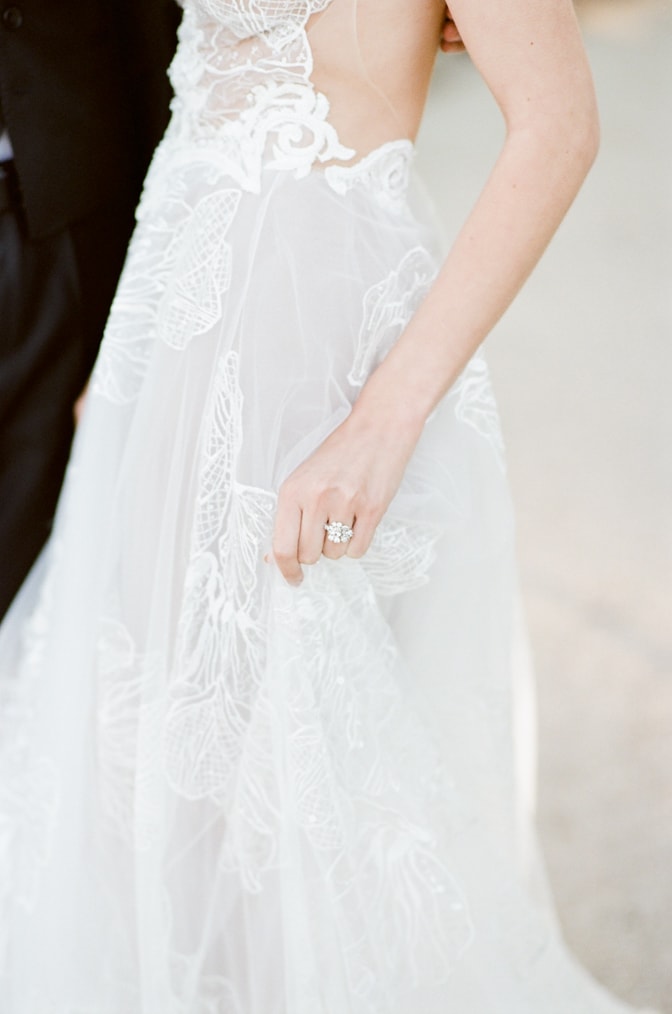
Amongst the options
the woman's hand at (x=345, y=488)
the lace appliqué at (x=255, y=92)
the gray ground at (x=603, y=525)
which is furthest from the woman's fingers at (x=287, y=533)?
the gray ground at (x=603, y=525)

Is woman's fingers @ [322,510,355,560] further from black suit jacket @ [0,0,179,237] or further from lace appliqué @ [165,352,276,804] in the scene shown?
black suit jacket @ [0,0,179,237]

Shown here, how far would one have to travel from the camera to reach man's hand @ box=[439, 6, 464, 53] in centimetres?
100

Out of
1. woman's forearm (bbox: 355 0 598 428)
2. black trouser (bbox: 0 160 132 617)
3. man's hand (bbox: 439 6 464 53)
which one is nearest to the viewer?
woman's forearm (bbox: 355 0 598 428)

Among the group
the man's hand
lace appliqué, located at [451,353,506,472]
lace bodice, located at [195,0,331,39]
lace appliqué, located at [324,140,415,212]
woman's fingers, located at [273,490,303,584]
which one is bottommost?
woman's fingers, located at [273,490,303,584]

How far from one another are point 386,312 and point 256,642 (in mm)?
346

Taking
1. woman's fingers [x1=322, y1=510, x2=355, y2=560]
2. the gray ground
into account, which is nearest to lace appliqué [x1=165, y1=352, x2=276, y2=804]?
woman's fingers [x1=322, y1=510, x2=355, y2=560]

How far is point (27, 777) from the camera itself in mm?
1200

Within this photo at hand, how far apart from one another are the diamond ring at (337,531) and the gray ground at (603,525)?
1.00m

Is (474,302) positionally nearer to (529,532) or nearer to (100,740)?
(100,740)

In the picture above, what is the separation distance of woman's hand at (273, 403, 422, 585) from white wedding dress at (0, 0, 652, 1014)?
0.07 meters

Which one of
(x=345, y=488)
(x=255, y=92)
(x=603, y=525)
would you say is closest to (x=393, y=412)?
(x=345, y=488)

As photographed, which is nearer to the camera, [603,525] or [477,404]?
[477,404]

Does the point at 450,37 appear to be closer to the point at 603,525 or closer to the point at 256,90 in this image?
the point at 256,90

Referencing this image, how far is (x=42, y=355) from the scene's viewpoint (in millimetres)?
1299
